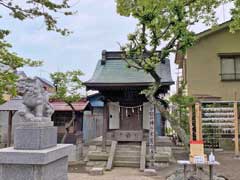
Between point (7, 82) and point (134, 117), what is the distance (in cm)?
610

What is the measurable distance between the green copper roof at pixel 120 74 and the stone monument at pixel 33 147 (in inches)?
246

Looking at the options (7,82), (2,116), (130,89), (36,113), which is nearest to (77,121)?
(2,116)

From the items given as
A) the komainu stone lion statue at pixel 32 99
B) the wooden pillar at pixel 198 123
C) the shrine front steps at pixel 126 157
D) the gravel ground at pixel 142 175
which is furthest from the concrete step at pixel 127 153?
the komainu stone lion statue at pixel 32 99

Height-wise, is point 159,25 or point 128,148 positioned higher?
point 159,25

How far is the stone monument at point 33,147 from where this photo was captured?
4215 mm

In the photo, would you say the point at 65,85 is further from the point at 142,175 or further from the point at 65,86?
the point at 142,175

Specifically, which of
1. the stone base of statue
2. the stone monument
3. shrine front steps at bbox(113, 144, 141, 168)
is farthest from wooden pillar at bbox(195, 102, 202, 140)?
the stone base of statue

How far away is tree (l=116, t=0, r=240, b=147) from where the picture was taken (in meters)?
Result: 7.91

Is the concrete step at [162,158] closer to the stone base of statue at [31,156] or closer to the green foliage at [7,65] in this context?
the green foliage at [7,65]

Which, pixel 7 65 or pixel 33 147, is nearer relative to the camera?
pixel 33 147

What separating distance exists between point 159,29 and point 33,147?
18.4 ft

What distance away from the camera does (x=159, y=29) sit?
8.37m

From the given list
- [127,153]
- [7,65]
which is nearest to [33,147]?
[7,65]

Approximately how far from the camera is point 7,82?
8148 mm
